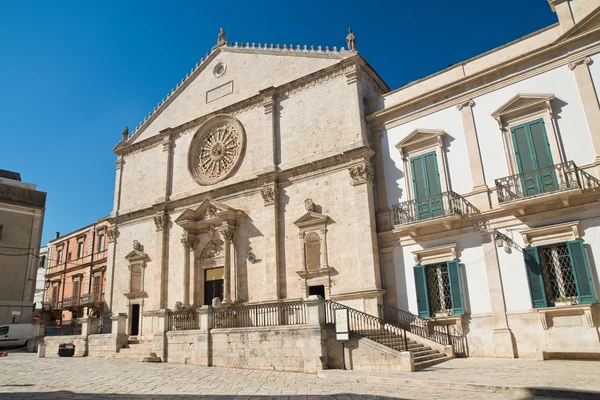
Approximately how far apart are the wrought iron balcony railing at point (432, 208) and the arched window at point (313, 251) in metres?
3.45

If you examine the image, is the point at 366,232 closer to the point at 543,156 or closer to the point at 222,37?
the point at 543,156

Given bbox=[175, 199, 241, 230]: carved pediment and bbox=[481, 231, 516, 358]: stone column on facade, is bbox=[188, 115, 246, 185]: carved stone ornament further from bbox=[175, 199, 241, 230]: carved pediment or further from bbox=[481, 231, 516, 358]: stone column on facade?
bbox=[481, 231, 516, 358]: stone column on facade

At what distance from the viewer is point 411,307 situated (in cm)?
1619

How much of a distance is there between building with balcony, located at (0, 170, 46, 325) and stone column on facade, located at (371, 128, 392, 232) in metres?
23.5

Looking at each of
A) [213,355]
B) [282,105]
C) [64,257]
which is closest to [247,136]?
[282,105]

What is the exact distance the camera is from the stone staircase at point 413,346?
1317cm

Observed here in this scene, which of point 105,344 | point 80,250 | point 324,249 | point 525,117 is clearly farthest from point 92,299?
point 525,117

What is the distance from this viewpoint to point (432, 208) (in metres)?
16.1

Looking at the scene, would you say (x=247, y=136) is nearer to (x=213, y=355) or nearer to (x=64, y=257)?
(x=213, y=355)

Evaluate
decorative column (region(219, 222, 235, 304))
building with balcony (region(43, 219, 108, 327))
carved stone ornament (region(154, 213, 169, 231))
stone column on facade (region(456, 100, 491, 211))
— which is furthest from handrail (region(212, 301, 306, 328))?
building with balcony (region(43, 219, 108, 327))

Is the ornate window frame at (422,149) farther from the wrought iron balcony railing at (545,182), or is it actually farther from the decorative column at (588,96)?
the decorative column at (588,96)

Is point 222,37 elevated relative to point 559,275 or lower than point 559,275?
elevated

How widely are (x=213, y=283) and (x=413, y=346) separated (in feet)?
34.9

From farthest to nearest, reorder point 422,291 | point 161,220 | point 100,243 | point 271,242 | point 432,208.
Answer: point 100,243, point 161,220, point 271,242, point 432,208, point 422,291
